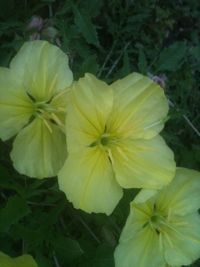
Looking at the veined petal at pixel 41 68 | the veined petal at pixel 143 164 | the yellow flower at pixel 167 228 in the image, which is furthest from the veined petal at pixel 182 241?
the veined petal at pixel 41 68

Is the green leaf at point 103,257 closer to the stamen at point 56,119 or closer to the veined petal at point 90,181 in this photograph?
the veined petal at point 90,181

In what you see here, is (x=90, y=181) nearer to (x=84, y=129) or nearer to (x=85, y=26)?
(x=84, y=129)

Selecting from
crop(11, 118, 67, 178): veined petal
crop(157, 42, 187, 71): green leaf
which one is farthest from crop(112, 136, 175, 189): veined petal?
crop(157, 42, 187, 71): green leaf

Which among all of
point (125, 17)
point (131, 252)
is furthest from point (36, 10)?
point (131, 252)

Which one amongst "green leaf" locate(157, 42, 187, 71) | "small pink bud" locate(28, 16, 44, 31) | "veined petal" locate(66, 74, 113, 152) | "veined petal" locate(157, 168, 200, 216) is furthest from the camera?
"green leaf" locate(157, 42, 187, 71)

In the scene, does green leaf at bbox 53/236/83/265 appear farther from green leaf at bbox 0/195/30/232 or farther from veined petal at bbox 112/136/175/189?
veined petal at bbox 112/136/175/189

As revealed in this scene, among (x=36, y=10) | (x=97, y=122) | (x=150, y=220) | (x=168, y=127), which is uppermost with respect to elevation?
(x=97, y=122)

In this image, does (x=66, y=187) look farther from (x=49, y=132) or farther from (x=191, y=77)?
(x=191, y=77)
